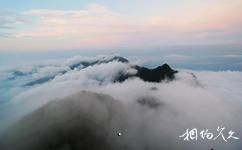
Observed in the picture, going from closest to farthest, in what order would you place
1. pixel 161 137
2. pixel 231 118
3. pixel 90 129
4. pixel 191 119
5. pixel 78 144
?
1. pixel 231 118
2. pixel 191 119
3. pixel 161 137
4. pixel 78 144
5. pixel 90 129

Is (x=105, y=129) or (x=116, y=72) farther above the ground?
(x=116, y=72)

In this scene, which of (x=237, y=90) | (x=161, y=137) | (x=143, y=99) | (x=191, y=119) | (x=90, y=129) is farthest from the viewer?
(x=143, y=99)

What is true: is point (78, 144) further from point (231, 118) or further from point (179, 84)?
point (231, 118)

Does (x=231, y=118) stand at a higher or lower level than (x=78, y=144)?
higher

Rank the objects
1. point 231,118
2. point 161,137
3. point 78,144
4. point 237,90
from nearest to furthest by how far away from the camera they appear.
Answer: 1. point 231,118
2. point 237,90
3. point 161,137
4. point 78,144

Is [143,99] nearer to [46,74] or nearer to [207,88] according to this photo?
[207,88]

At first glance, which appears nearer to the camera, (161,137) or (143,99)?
(161,137)

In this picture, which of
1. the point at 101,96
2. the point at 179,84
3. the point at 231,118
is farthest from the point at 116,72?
the point at 231,118

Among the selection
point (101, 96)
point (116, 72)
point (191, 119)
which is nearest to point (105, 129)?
point (101, 96)

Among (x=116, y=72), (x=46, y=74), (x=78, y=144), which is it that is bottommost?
(x=78, y=144)
